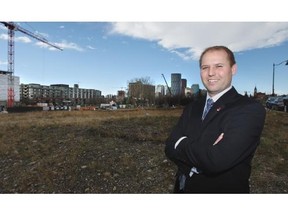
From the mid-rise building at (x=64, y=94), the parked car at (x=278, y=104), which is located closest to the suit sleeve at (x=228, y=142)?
the parked car at (x=278, y=104)

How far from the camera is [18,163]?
4.87 m

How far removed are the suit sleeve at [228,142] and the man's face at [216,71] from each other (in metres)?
0.16

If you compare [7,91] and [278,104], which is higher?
[7,91]

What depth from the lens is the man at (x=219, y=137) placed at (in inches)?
49.9

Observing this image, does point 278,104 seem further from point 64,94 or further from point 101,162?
point 64,94

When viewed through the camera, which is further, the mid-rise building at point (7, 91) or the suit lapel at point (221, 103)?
the mid-rise building at point (7, 91)

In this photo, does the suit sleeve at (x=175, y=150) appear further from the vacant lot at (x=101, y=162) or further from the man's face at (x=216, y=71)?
the vacant lot at (x=101, y=162)

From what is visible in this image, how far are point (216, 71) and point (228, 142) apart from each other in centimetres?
40

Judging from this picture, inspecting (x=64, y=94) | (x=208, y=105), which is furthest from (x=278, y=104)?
(x=64, y=94)

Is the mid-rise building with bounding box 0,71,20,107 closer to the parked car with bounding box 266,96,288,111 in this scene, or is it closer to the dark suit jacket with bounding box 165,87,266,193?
the parked car with bounding box 266,96,288,111

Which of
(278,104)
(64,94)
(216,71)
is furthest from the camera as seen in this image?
(64,94)

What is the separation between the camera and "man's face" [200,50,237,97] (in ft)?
4.58

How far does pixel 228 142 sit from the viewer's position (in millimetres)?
1262
